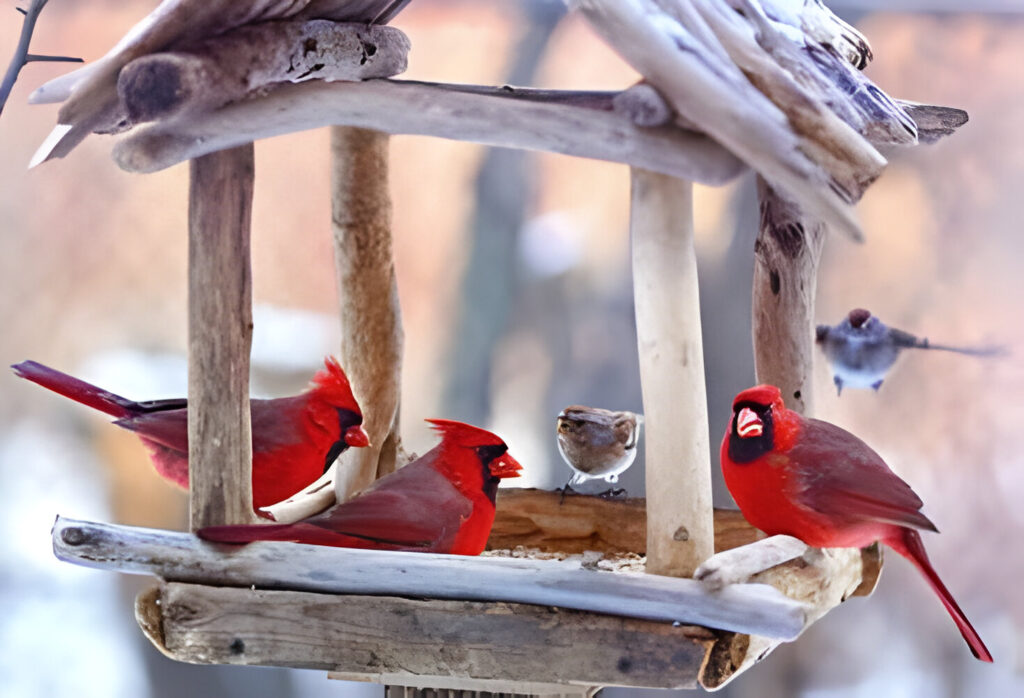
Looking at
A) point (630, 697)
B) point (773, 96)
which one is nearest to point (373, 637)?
point (773, 96)

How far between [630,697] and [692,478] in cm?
146

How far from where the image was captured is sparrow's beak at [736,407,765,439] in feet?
3.82

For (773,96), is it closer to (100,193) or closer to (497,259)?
(497,259)

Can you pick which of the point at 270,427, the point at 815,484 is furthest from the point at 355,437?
A: the point at 815,484

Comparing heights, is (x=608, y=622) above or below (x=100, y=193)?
below

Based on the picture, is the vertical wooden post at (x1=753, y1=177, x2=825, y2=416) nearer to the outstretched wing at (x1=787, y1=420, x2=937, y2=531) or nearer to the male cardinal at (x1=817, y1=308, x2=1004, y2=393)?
the outstretched wing at (x1=787, y1=420, x2=937, y2=531)

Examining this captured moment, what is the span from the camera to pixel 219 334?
1123 millimetres

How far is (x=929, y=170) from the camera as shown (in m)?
2.26

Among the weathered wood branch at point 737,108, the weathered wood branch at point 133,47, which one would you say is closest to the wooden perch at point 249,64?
the weathered wood branch at point 133,47

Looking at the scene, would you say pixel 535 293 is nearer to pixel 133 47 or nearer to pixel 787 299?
pixel 787 299

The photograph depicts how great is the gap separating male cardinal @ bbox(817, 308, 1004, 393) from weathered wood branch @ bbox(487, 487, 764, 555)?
20.5 inches

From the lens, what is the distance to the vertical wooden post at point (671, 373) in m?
1.06

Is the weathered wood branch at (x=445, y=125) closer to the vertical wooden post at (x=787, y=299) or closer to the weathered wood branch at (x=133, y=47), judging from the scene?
the weathered wood branch at (x=133, y=47)

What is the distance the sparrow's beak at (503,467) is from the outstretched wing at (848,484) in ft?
1.12
